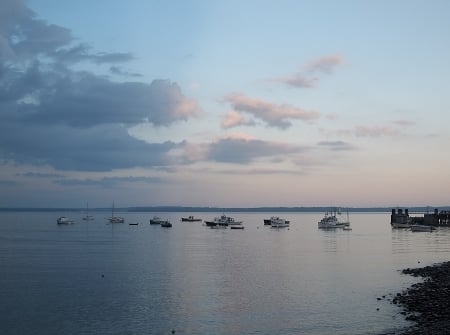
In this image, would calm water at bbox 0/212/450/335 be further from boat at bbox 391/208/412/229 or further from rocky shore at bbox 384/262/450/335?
Answer: boat at bbox 391/208/412/229

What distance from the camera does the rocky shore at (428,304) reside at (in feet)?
86.4

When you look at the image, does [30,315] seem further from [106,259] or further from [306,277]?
[106,259]

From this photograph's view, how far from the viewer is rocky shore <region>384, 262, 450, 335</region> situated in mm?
26328

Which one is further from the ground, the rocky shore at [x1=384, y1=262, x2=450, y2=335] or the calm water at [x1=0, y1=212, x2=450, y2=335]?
the rocky shore at [x1=384, y1=262, x2=450, y2=335]

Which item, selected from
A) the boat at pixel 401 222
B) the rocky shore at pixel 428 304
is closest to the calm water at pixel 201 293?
the rocky shore at pixel 428 304

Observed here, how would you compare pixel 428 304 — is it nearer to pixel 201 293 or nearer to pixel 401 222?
pixel 201 293

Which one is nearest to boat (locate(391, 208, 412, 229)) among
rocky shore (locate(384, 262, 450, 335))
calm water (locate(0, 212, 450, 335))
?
calm water (locate(0, 212, 450, 335))

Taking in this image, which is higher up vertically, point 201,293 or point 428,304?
point 428,304

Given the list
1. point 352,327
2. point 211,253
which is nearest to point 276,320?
point 352,327

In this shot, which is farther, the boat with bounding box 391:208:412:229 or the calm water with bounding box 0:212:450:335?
the boat with bounding box 391:208:412:229

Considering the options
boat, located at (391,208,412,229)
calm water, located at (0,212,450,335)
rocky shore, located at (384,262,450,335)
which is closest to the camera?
rocky shore, located at (384,262,450,335)

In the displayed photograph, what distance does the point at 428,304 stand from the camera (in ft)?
106

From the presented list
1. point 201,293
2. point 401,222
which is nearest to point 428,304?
point 201,293

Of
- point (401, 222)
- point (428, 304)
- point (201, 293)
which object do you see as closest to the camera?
point (428, 304)
